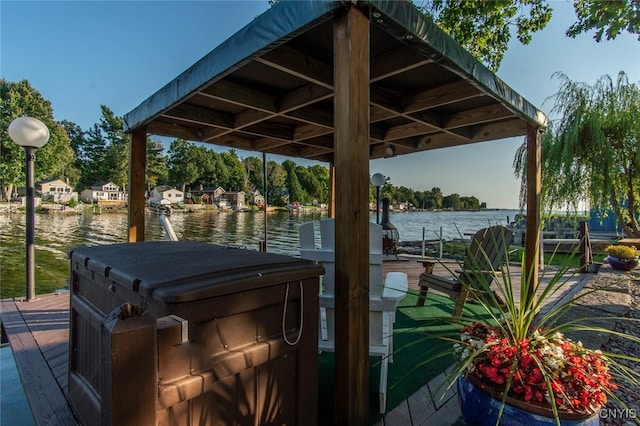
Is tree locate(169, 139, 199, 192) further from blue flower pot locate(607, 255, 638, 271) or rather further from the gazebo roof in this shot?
blue flower pot locate(607, 255, 638, 271)

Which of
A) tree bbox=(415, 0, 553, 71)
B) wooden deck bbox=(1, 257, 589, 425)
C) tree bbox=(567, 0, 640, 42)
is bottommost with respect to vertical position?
wooden deck bbox=(1, 257, 589, 425)

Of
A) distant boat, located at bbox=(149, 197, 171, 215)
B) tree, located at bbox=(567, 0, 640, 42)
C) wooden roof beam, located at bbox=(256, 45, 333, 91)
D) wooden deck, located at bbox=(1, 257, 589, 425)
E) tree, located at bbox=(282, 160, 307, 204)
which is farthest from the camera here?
tree, located at bbox=(282, 160, 307, 204)

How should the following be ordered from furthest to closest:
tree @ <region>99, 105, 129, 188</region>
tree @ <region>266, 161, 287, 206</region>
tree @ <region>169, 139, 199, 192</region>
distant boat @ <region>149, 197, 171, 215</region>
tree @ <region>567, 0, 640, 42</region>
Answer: tree @ <region>169, 139, 199, 192</region>
tree @ <region>266, 161, 287, 206</region>
tree @ <region>99, 105, 129, 188</region>
distant boat @ <region>149, 197, 171, 215</region>
tree @ <region>567, 0, 640, 42</region>

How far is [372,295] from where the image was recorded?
2002 millimetres

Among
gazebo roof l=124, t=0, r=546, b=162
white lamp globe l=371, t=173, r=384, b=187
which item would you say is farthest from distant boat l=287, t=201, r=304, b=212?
gazebo roof l=124, t=0, r=546, b=162

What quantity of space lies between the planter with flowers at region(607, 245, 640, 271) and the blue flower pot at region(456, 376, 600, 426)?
5.94m

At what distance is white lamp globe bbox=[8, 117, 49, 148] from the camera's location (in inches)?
141

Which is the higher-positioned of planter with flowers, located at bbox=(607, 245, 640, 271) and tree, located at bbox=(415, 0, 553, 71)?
tree, located at bbox=(415, 0, 553, 71)

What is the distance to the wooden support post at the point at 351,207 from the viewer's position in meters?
1.37

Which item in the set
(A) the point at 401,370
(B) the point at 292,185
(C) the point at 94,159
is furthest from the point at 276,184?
(A) the point at 401,370

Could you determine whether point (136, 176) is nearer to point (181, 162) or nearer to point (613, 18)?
point (613, 18)

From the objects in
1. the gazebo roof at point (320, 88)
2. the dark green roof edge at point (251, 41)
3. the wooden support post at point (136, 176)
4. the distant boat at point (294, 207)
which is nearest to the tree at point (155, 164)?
the distant boat at point (294, 207)

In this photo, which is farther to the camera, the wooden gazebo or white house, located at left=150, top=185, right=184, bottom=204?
white house, located at left=150, top=185, right=184, bottom=204

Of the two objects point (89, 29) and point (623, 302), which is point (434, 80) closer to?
point (623, 302)
